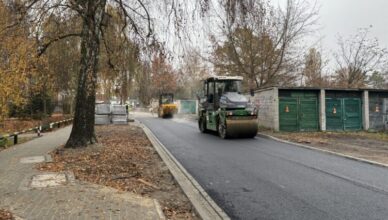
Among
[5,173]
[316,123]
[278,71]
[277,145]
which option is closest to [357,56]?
[278,71]

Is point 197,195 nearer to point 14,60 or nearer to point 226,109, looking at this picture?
point 14,60

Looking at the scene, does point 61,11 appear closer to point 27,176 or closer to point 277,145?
point 27,176

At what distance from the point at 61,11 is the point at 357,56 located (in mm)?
34733

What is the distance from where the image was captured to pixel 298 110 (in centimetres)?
2517

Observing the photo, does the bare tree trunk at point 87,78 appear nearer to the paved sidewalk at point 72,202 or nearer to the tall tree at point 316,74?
the paved sidewalk at point 72,202

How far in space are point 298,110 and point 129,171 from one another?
54.2 ft

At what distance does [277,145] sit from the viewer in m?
17.6

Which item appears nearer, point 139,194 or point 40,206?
point 40,206

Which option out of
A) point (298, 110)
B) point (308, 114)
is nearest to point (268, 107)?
point (298, 110)

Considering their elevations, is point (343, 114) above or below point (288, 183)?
above

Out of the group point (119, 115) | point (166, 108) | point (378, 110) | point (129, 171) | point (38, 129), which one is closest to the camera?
point (129, 171)

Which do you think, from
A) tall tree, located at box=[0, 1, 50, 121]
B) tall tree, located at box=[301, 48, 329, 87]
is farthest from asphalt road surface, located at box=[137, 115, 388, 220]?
tall tree, located at box=[301, 48, 329, 87]

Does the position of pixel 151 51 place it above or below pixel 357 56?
below

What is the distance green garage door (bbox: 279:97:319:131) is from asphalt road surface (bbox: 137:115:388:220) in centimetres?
944
